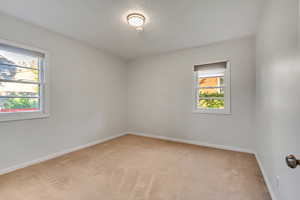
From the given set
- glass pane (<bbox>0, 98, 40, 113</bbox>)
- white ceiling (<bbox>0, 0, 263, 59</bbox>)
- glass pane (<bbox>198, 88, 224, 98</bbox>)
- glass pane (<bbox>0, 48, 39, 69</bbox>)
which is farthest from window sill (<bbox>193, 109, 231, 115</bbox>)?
glass pane (<bbox>0, 48, 39, 69</bbox>)

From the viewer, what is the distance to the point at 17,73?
2.46 m

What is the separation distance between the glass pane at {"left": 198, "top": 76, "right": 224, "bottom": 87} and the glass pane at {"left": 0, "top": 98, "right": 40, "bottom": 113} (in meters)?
3.76

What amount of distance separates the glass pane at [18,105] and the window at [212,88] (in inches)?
143

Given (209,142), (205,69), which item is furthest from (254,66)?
(209,142)

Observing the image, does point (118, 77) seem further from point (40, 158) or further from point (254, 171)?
point (254, 171)

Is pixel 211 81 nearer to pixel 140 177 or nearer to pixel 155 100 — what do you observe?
pixel 155 100

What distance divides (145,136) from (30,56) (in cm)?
346

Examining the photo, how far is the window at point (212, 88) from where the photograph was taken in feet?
11.0

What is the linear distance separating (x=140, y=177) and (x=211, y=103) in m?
2.52

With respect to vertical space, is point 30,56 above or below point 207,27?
below

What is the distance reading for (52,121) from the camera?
285 centimetres

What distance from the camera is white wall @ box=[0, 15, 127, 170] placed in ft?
7.76

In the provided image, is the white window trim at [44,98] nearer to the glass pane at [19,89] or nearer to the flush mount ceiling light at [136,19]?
the glass pane at [19,89]

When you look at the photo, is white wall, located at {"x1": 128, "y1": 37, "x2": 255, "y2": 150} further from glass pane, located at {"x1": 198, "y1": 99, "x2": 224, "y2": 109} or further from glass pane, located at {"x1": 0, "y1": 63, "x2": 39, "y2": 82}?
glass pane, located at {"x1": 0, "y1": 63, "x2": 39, "y2": 82}
